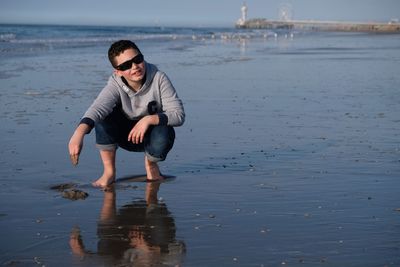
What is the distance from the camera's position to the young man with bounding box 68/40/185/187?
16.1ft

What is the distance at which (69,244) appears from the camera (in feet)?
12.3

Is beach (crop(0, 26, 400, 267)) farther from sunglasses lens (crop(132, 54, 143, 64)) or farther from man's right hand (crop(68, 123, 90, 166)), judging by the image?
sunglasses lens (crop(132, 54, 143, 64))

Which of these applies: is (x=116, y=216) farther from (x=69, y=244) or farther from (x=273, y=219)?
(x=273, y=219)

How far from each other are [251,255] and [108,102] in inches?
74.1

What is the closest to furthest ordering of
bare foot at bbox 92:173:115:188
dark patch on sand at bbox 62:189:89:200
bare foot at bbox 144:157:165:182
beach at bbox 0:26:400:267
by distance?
1. beach at bbox 0:26:400:267
2. dark patch on sand at bbox 62:189:89:200
3. bare foot at bbox 92:173:115:188
4. bare foot at bbox 144:157:165:182

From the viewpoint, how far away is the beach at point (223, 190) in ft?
12.0

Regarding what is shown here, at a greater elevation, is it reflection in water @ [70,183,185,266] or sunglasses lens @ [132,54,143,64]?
sunglasses lens @ [132,54,143,64]

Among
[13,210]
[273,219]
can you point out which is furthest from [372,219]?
[13,210]

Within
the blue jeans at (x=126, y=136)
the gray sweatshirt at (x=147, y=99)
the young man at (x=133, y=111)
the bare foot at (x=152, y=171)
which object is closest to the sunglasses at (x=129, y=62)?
the young man at (x=133, y=111)

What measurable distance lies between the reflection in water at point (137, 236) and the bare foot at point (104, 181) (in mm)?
389

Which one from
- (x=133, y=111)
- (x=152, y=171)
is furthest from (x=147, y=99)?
(x=152, y=171)

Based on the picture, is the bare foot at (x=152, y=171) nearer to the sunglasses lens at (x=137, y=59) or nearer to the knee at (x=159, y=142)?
the knee at (x=159, y=142)

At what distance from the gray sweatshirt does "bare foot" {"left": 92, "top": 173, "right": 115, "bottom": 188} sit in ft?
1.49

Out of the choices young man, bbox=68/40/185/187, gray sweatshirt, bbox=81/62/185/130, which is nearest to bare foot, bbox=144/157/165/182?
young man, bbox=68/40/185/187
